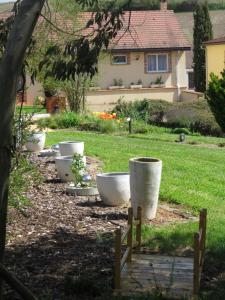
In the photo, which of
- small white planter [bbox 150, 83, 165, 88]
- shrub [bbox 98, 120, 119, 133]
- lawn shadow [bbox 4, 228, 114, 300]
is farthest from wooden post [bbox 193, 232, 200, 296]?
small white planter [bbox 150, 83, 165, 88]

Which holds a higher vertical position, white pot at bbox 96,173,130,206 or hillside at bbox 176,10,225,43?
hillside at bbox 176,10,225,43

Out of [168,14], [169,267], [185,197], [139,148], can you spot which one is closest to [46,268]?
[169,267]

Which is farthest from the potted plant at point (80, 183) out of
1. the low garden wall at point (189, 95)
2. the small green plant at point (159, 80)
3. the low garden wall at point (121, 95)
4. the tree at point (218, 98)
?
the small green plant at point (159, 80)

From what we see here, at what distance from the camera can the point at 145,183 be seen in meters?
8.48

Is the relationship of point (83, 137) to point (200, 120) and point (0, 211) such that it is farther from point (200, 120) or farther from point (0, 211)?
point (0, 211)

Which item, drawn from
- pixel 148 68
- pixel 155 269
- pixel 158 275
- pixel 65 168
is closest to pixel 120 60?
pixel 148 68

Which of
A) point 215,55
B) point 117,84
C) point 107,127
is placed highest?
point 215,55

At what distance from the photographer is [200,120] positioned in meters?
26.1

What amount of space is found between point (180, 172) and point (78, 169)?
3.19m

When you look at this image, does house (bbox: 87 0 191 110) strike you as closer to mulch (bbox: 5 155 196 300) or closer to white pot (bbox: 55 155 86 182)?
white pot (bbox: 55 155 86 182)

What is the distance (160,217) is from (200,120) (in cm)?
1758

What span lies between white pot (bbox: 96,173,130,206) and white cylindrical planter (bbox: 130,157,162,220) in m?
0.56

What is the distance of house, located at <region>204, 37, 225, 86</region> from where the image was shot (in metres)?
35.9

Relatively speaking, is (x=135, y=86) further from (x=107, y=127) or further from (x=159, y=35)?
(x=107, y=127)
